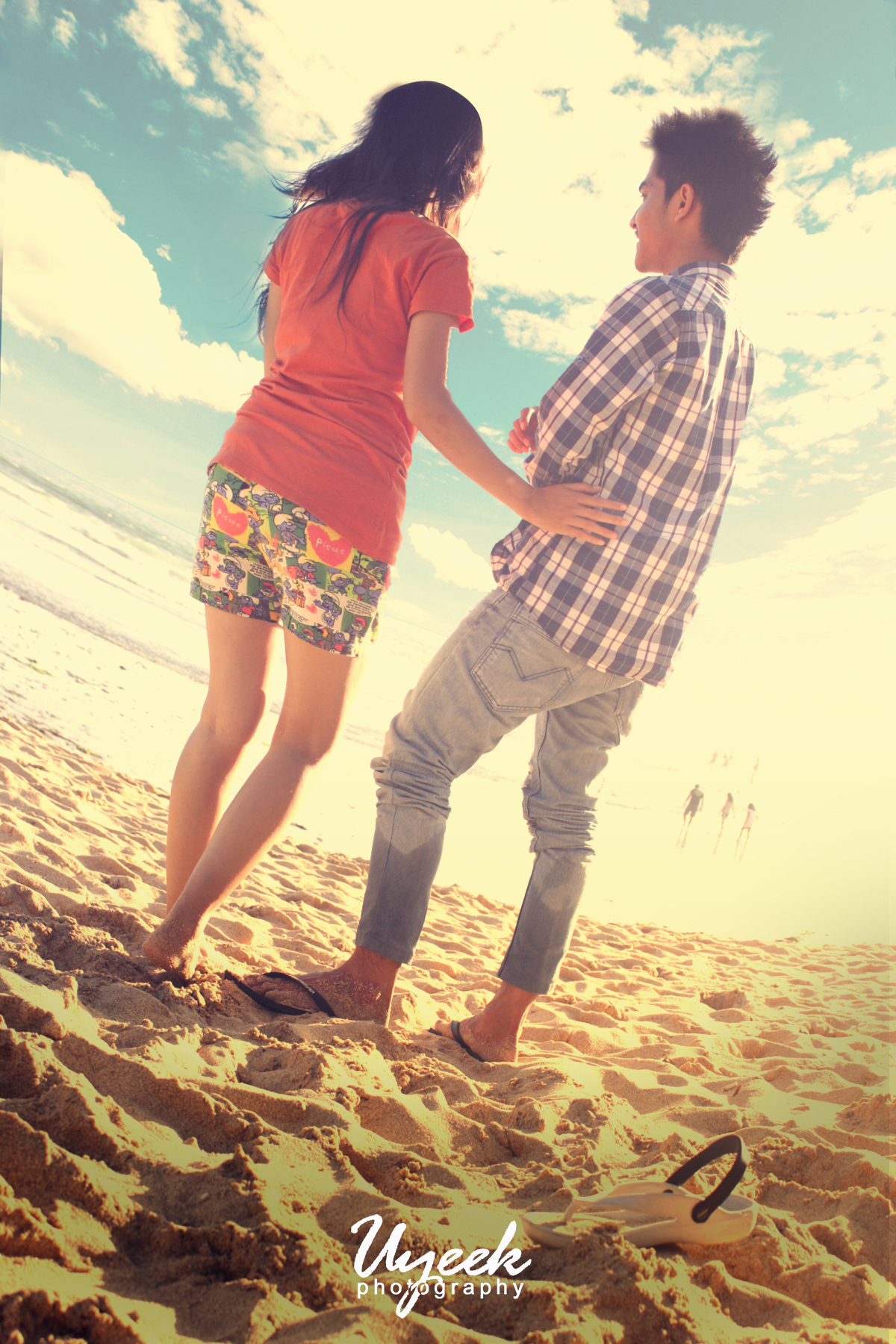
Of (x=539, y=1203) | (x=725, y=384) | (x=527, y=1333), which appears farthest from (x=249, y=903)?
(x=725, y=384)

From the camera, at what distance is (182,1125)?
105cm

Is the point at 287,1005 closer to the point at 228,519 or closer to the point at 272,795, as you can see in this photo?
the point at 272,795

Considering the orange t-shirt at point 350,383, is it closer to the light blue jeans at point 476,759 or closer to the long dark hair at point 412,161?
the long dark hair at point 412,161

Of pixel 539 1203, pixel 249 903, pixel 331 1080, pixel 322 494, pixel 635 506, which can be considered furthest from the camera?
pixel 249 903

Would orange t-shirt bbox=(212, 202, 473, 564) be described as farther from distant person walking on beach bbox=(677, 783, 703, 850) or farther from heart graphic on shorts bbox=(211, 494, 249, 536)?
distant person walking on beach bbox=(677, 783, 703, 850)

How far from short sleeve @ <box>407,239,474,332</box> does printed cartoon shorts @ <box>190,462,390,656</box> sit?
47cm

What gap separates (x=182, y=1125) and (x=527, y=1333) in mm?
551

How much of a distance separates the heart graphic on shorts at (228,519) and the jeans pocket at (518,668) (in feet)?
1.88

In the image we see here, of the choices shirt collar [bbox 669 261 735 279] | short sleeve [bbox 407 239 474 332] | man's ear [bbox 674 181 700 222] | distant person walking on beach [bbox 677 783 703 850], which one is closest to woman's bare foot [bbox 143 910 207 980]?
short sleeve [bbox 407 239 474 332]

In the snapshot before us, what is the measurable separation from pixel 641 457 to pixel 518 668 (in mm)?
518

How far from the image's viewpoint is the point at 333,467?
58.7 inches

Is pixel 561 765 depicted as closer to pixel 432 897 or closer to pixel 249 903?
pixel 249 903

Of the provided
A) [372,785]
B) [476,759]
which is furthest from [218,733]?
[372,785]

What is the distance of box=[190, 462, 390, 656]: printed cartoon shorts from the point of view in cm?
150
